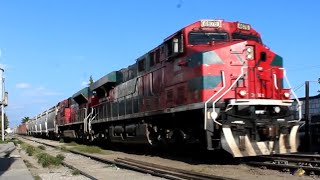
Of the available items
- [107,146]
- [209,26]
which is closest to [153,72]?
[209,26]

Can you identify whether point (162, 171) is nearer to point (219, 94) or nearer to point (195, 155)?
point (219, 94)

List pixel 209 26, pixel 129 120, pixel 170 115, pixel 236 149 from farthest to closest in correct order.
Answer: pixel 129 120 → pixel 170 115 → pixel 209 26 → pixel 236 149

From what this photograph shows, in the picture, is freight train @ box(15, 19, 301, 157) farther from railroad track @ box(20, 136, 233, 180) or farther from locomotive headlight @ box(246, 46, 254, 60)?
railroad track @ box(20, 136, 233, 180)

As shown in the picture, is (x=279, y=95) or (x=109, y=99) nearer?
(x=279, y=95)

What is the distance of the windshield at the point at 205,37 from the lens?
510 inches

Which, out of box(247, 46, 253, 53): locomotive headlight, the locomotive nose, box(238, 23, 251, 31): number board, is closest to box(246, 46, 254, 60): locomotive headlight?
box(247, 46, 253, 53): locomotive headlight

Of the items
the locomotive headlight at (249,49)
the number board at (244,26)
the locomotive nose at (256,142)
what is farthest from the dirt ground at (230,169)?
the number board at (244,26)

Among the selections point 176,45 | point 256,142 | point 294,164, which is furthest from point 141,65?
point 294,164

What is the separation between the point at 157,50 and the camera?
15.3 meters

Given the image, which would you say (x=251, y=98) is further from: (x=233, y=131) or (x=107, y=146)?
(x=107, y=146)

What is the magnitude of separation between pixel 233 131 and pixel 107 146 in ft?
49.4

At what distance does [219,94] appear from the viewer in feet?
39.2

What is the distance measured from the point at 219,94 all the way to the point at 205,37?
2.07 meters

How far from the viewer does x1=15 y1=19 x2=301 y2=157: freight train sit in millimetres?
11555
